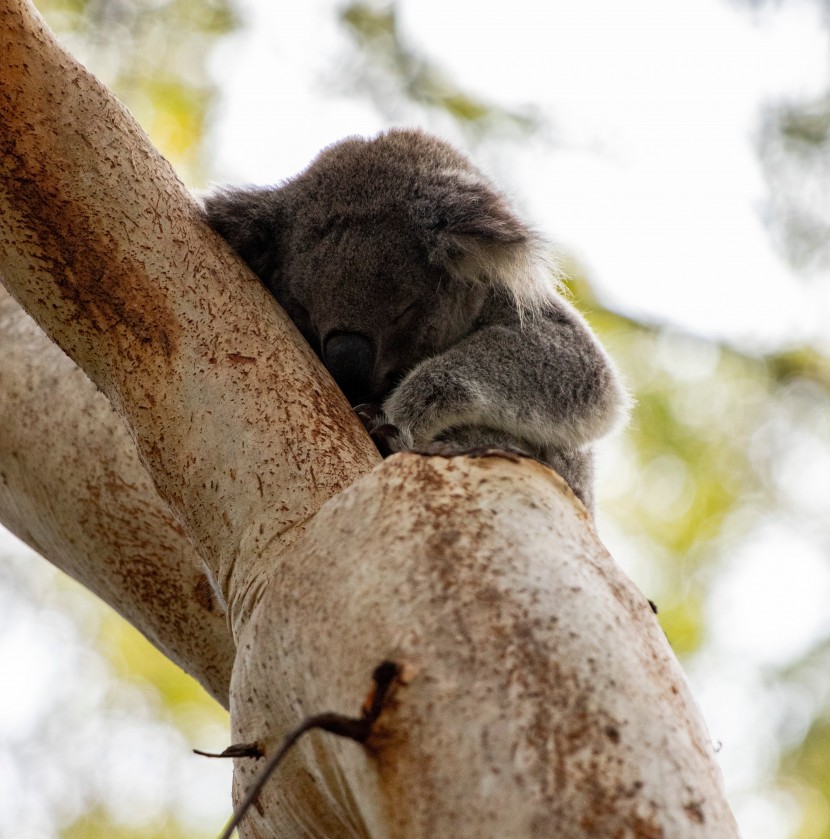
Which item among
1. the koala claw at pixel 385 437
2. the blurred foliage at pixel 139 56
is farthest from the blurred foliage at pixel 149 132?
the koala claw at pixel 385 437

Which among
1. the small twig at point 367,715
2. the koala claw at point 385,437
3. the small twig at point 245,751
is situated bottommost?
the small twig at point 367,715

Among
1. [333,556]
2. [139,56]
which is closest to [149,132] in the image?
[139,56]

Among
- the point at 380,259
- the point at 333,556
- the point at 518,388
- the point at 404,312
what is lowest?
the point at 333,556

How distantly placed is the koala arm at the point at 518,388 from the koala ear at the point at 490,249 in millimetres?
128

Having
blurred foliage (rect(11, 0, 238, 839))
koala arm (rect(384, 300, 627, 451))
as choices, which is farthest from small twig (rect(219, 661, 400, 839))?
blurred foliage (rect(11, 0, 238, 839))

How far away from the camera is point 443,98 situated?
27.0ft

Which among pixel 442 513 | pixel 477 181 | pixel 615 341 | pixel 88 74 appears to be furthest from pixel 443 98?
pixel 442 513

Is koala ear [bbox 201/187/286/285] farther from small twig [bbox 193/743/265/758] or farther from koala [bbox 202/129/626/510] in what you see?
small twig [bbox 193/743/265/758]

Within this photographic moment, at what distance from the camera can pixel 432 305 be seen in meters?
3.61

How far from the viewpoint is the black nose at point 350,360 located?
3338mm

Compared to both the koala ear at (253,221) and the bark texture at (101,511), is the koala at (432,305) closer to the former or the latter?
the koala ear at (253,221)

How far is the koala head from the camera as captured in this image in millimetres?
3445

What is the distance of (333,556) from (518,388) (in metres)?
1.53

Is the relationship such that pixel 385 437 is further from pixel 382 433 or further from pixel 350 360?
pixel 350 360
